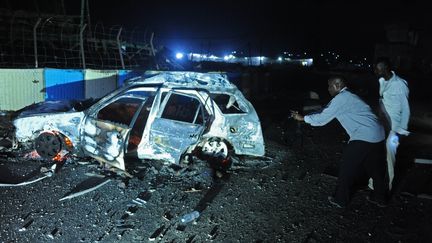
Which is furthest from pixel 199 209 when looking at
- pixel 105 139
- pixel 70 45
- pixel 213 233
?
pixel 70 45

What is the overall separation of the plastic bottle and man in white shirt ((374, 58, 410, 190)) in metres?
2.91

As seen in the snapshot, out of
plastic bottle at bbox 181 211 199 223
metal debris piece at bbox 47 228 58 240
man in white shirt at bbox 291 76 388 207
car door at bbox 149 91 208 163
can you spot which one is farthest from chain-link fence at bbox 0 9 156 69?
man in white shirt at bbox 291 76 388 207

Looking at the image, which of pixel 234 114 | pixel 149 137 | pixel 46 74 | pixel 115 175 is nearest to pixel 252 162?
pixel 234 114

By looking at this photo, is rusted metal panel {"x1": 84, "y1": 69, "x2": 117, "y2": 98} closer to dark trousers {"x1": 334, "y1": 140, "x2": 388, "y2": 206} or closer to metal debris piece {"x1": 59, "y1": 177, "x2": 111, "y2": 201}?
metal debris piece {"x1": 59, "y1": 177, "x2": 111, "y2": 201}

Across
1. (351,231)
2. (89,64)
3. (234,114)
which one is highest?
(89,64)

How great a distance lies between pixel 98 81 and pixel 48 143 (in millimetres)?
5518

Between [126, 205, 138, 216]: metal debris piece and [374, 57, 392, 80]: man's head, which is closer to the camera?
[126, 205, 138, 216]: metal debris piece

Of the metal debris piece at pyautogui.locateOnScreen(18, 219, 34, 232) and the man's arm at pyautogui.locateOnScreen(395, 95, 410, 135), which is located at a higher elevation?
the man's arm at pyautogui.locateOnScreen(395, 95, 410, 135)

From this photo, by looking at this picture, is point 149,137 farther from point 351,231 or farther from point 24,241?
point 351,231

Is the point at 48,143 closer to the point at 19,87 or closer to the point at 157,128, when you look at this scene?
the point at 157,128

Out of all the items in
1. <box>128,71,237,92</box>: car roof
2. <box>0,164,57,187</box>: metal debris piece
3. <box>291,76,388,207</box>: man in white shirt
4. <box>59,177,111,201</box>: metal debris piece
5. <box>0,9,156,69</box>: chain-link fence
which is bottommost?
<box>59,177,111,201</box>: metal debris piece

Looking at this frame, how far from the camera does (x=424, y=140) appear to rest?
28.8ft

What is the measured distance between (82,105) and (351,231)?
16.0 feet

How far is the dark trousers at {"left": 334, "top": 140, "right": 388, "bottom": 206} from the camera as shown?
4.43m
